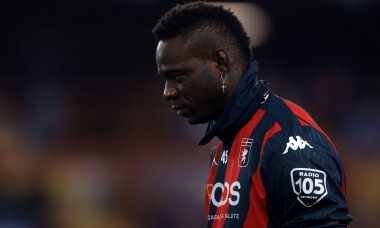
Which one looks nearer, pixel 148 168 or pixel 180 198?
pixel 180 198

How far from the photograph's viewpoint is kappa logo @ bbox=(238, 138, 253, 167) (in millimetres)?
1625

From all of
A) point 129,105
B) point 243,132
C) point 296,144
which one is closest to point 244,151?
point 243,132

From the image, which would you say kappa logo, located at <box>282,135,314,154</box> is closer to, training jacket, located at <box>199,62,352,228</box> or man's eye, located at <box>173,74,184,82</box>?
training jacket, located at <box>199,62,352,228</box>

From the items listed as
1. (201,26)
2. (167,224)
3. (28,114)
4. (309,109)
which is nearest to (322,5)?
(309,109)

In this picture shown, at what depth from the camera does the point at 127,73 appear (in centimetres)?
752

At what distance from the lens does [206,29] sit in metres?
1.76

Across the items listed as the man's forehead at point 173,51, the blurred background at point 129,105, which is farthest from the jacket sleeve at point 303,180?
the blurred background at point 129,105

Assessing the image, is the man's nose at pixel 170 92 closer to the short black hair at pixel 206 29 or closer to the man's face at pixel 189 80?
the man's face at pixel 189 80

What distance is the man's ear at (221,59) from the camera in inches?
68.4

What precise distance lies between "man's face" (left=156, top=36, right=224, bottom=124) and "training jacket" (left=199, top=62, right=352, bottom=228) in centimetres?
8

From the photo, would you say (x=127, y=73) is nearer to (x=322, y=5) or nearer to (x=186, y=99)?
(x=322, y=5)

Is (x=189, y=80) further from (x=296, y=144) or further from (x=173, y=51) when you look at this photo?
(x=296, y=144)

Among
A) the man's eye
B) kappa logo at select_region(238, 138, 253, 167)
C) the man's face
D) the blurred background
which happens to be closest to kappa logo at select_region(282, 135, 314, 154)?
kappa logo at select_region(238, 138, 253, 167)

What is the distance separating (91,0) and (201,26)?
5.63 m
